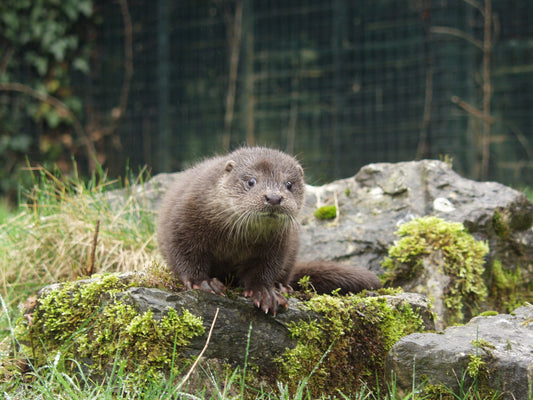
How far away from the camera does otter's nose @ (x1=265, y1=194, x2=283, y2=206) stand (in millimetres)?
3125

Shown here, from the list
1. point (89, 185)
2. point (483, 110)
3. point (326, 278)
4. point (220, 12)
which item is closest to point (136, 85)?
point (220, 12)

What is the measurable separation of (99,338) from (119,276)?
14.3 inches

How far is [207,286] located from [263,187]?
2.11ft

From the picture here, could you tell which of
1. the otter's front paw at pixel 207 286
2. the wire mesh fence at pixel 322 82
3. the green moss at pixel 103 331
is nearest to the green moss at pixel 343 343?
the otter's front paw at pixel 207 286

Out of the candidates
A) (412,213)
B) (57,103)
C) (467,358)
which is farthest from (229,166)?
(57,103)

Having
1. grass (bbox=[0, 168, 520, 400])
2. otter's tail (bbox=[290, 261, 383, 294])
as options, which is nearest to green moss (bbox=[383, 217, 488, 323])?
otter's tail (bbox=[290, 261, 383, 294])

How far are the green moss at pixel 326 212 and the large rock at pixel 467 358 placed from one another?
2.10m

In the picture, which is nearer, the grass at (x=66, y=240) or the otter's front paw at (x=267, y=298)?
the otter's front paw at (x=267, y=298)

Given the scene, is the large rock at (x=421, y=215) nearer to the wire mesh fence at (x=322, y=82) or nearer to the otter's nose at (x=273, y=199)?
the otter's nose at (x=273, y=199)

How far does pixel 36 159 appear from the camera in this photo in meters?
9.56

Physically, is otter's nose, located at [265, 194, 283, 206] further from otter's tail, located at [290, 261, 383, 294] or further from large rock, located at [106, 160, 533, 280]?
large rock, located at [106, 160, 533, 280]

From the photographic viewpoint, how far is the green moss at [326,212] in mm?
4992

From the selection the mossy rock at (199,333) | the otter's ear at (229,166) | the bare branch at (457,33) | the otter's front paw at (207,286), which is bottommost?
the mossy rock at (199,333)

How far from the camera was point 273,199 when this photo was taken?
312 centimetres
